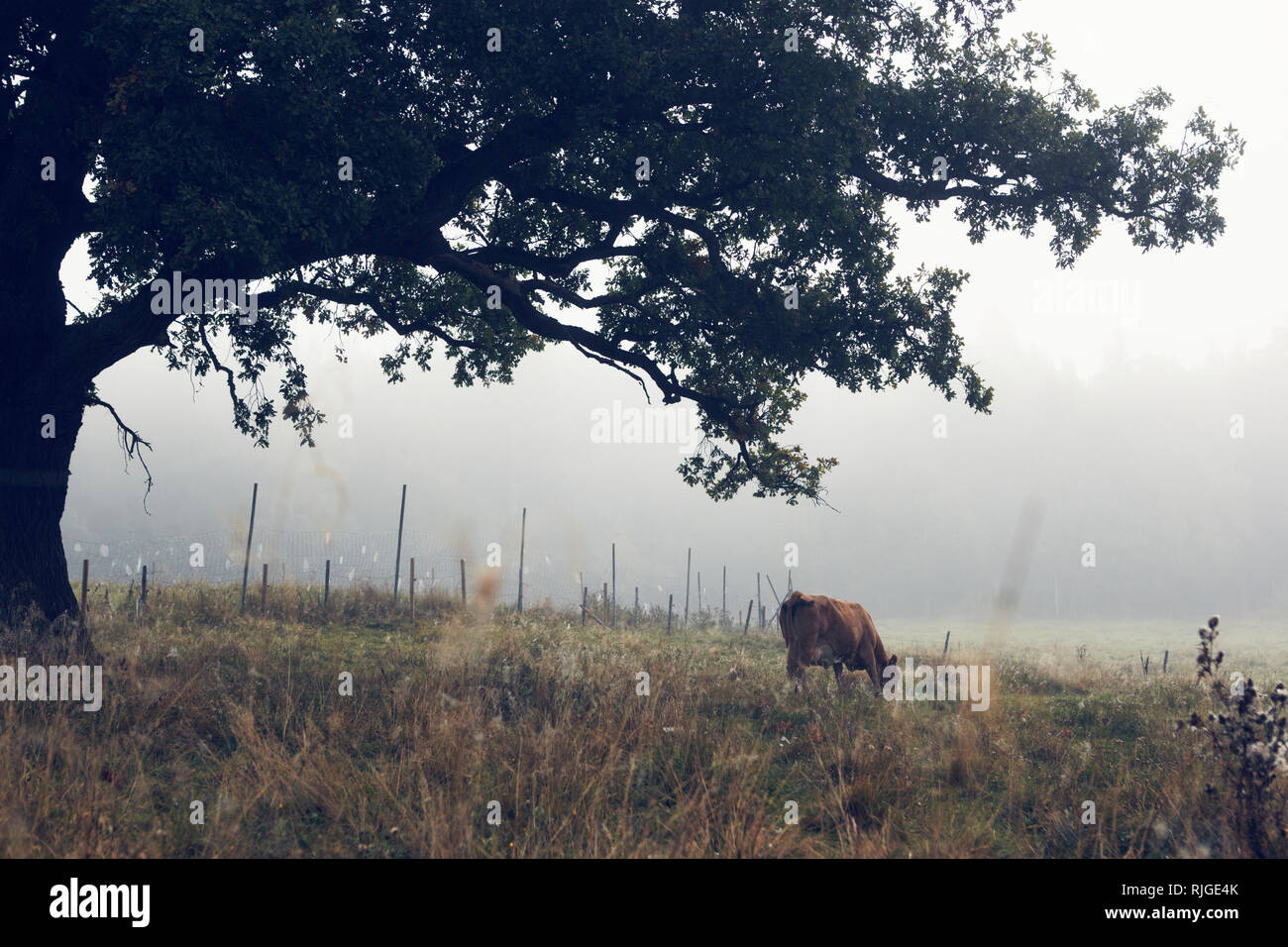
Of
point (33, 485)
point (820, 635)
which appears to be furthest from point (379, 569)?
point (820, 635)

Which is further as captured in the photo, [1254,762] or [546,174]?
[546,174]

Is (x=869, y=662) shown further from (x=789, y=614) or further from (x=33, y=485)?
(x=33, y=485)

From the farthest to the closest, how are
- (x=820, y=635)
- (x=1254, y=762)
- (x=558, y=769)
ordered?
(x=820, y=635), (x=558, y=769), (x=1254, y=762)

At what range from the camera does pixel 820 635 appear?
39.0 feet

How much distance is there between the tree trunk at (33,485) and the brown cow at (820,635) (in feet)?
32.1

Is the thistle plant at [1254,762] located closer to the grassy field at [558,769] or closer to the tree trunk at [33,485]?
the grassy field at [558,769]

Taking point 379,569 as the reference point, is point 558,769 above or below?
above

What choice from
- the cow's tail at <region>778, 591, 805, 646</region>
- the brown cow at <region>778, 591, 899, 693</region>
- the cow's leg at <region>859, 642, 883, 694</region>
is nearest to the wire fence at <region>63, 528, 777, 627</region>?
the cow's tail at <region>778, 591, 805, 646</region>

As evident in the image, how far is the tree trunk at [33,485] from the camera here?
9.98 meters

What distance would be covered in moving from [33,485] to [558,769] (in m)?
8.84

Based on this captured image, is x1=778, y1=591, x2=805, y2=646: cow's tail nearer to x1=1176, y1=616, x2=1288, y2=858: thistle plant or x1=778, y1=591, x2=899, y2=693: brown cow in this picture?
x1=778, y1=591, x2=899, y2=693: brown cow

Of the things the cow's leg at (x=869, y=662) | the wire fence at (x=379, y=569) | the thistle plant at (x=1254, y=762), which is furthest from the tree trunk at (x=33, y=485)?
the thistle plant at (x=1254, y=762)
